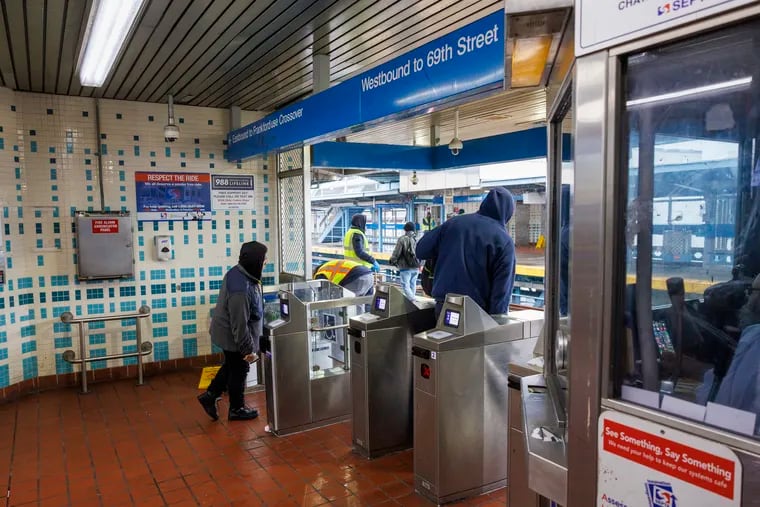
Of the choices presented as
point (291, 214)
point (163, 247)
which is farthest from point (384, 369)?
point (163, 247)

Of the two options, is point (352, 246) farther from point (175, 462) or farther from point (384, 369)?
point (175, 462)

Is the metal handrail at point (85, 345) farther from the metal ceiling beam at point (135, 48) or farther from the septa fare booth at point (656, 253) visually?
the septa fare booth at point (656, 253)

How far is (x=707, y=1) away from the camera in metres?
0.88

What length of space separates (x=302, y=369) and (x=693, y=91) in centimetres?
366

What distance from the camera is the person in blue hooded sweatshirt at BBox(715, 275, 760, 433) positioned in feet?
3.17

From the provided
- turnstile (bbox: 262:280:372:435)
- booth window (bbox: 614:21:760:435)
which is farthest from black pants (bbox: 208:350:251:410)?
booth window (bbox: 614:21:760:435)

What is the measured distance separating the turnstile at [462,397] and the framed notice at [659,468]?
1.92m

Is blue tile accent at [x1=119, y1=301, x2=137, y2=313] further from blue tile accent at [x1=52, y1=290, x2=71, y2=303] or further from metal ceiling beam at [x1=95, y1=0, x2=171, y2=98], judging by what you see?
metal ceiling beam at [x1=95, y1=0, x2=171, y2=98]

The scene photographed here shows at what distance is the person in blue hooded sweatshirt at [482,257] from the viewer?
11.7 feet

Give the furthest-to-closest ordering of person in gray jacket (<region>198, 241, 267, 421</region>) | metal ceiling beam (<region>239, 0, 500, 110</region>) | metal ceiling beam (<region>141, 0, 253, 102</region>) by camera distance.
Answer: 1. person in gray jacket (<region>198, 241, 267, 421</region>)
2. metal ceiling beam (<region>239, 0, 500, 110</region>)
3. metal ceiling beam (<region>141, 0, 253, 102</region>)

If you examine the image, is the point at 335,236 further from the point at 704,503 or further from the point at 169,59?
the point at 704,503

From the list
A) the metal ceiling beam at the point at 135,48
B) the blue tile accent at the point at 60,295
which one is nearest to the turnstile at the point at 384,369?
the metal ceiling beam at the point at 135,48

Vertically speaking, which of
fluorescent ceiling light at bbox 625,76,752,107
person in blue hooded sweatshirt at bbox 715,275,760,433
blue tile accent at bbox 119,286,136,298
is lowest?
blue tile accent at bbox 119,286,136,298

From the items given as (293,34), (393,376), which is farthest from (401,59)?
(393,376)
